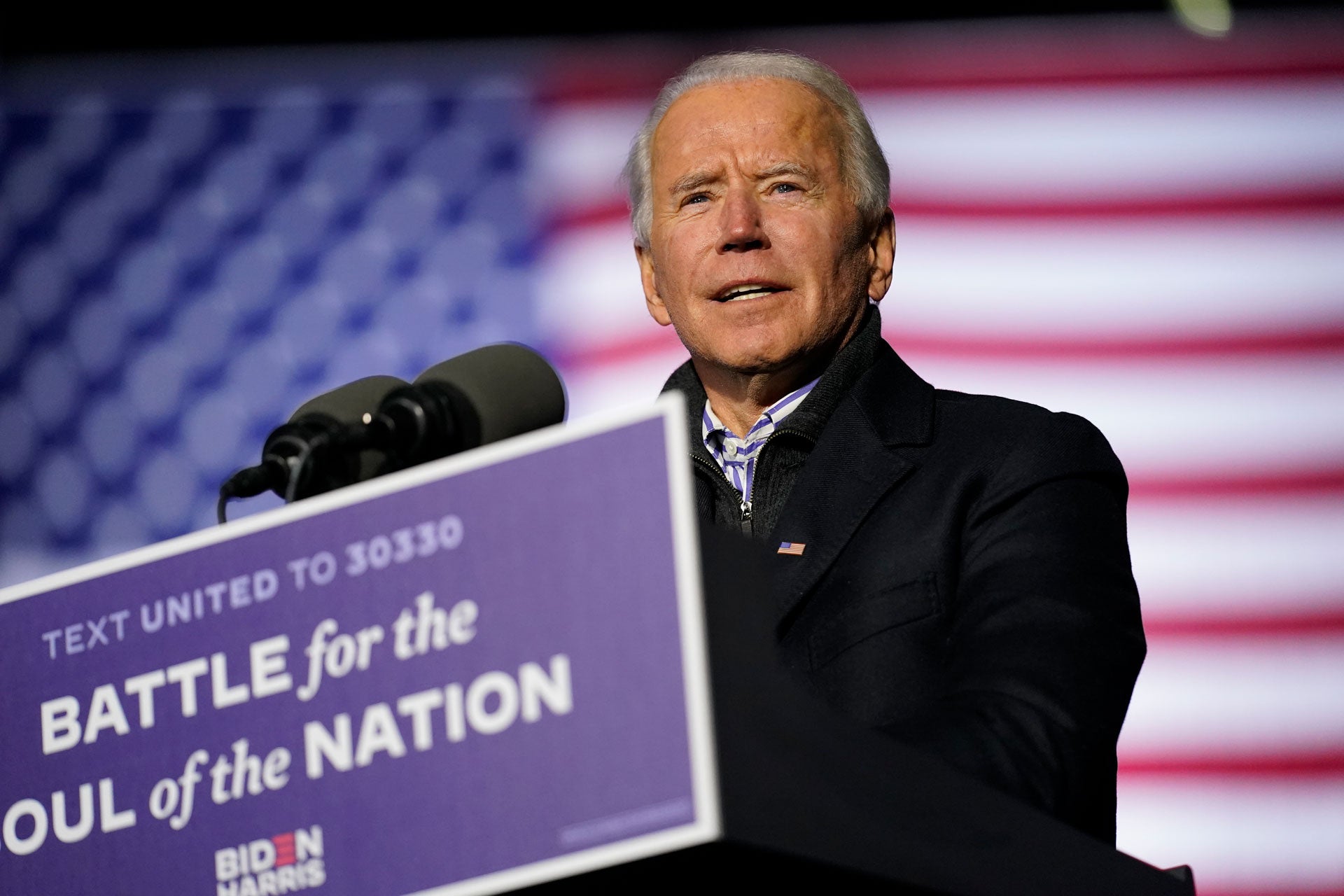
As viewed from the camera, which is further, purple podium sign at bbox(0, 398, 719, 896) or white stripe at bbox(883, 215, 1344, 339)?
white stripe at bbox(883, 215, 1344, 339)

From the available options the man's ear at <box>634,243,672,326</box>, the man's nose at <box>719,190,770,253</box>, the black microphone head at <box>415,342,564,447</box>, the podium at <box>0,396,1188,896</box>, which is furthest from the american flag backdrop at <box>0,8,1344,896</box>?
the podium at <box>0,396,1188,896</box>

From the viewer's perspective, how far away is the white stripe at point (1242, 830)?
3156 mm

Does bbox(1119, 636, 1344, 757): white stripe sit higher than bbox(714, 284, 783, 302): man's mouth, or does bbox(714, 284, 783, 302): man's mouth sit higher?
bbox(714, 284, 783, 302): man's mouth

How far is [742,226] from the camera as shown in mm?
1874

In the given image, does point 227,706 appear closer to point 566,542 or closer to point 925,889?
point 566,542

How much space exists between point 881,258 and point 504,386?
93 cm

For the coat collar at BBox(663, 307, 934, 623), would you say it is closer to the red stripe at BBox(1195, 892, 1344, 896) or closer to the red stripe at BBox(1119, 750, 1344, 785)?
the red stripe at BBox(1119, 750, 1344, 785)

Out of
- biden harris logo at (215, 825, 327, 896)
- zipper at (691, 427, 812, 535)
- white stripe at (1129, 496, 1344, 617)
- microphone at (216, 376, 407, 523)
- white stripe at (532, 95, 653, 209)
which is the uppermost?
white stripe at (532, 95, 653, 209)

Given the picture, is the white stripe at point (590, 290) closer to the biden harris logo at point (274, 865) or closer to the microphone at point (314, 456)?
the microphone at point (314, 456)

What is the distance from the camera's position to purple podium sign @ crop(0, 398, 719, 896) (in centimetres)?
84

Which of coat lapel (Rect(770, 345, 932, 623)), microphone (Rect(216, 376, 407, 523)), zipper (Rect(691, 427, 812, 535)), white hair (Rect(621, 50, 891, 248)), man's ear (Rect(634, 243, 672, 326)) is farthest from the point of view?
man's ear (Rect(634, 243, 672, 326))

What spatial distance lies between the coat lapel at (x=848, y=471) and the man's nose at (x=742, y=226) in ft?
0.66

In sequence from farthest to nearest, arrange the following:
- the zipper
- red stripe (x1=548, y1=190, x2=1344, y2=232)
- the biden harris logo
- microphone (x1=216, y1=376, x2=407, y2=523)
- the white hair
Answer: red stripe (x1=548, y1=190, x2=1344, y2=232), the white hair, the zipper, microphone (x1=216, y1=376, x2=407, y2=523), the biden harris logo

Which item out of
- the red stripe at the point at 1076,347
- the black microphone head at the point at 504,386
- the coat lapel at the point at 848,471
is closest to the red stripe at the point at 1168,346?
the red stripe at the point at 1076,347
